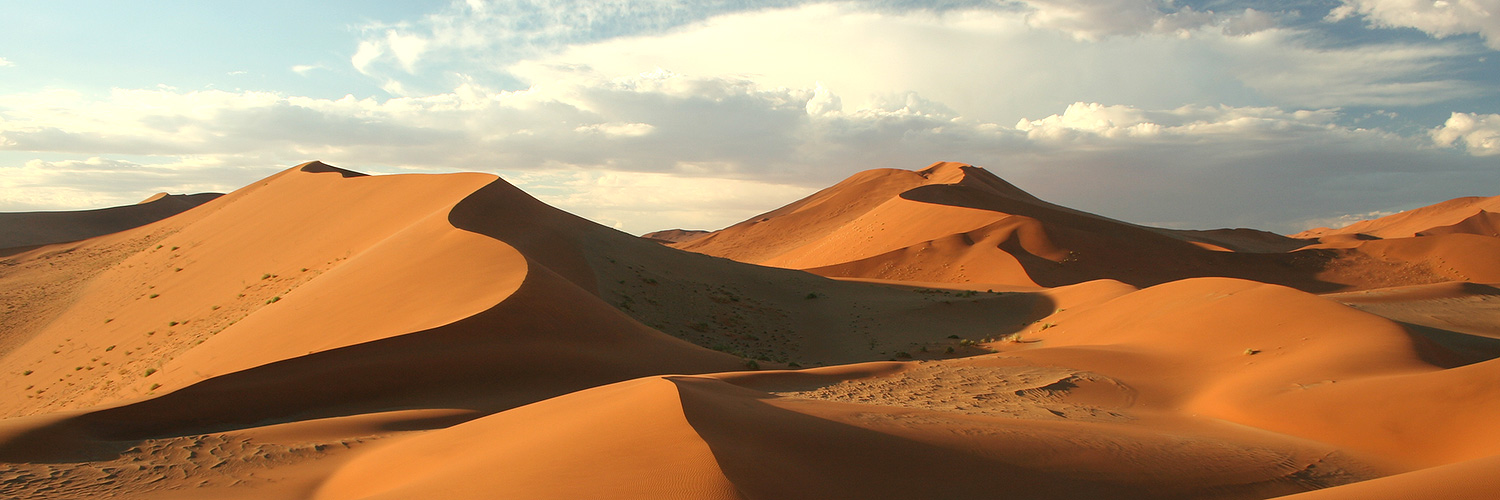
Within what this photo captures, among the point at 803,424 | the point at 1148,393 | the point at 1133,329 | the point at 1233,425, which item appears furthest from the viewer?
the point at 1133,329

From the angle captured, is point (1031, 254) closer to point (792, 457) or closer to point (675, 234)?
point (792, 457)

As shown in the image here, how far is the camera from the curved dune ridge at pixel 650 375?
683 cm

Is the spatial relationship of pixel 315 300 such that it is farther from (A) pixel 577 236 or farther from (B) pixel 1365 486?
(B) pixel 1365 486

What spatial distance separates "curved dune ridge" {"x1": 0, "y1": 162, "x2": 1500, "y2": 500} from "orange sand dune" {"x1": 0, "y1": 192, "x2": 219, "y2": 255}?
67.8 feet

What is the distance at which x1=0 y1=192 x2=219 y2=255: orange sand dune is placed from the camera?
46781mm

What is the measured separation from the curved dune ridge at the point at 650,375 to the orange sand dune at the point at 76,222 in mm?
20664

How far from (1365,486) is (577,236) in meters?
22.6

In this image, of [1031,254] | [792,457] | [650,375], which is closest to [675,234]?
[1031,254]

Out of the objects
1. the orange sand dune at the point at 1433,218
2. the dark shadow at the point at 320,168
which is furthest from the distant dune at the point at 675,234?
the orange sand dune at the point at 1433,218

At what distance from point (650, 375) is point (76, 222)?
5537cm

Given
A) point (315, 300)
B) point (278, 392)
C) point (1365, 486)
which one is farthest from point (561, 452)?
point (315, 300)

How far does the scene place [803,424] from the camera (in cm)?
721

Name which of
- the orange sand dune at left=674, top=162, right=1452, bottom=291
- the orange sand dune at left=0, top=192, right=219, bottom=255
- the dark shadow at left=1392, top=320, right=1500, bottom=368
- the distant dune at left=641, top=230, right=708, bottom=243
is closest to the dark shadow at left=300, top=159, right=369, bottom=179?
the orange sand dune at left=0, top=192, right=219, bottom=255

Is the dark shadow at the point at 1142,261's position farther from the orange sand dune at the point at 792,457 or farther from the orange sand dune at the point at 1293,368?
the orange sand dune at the point at 792,457
